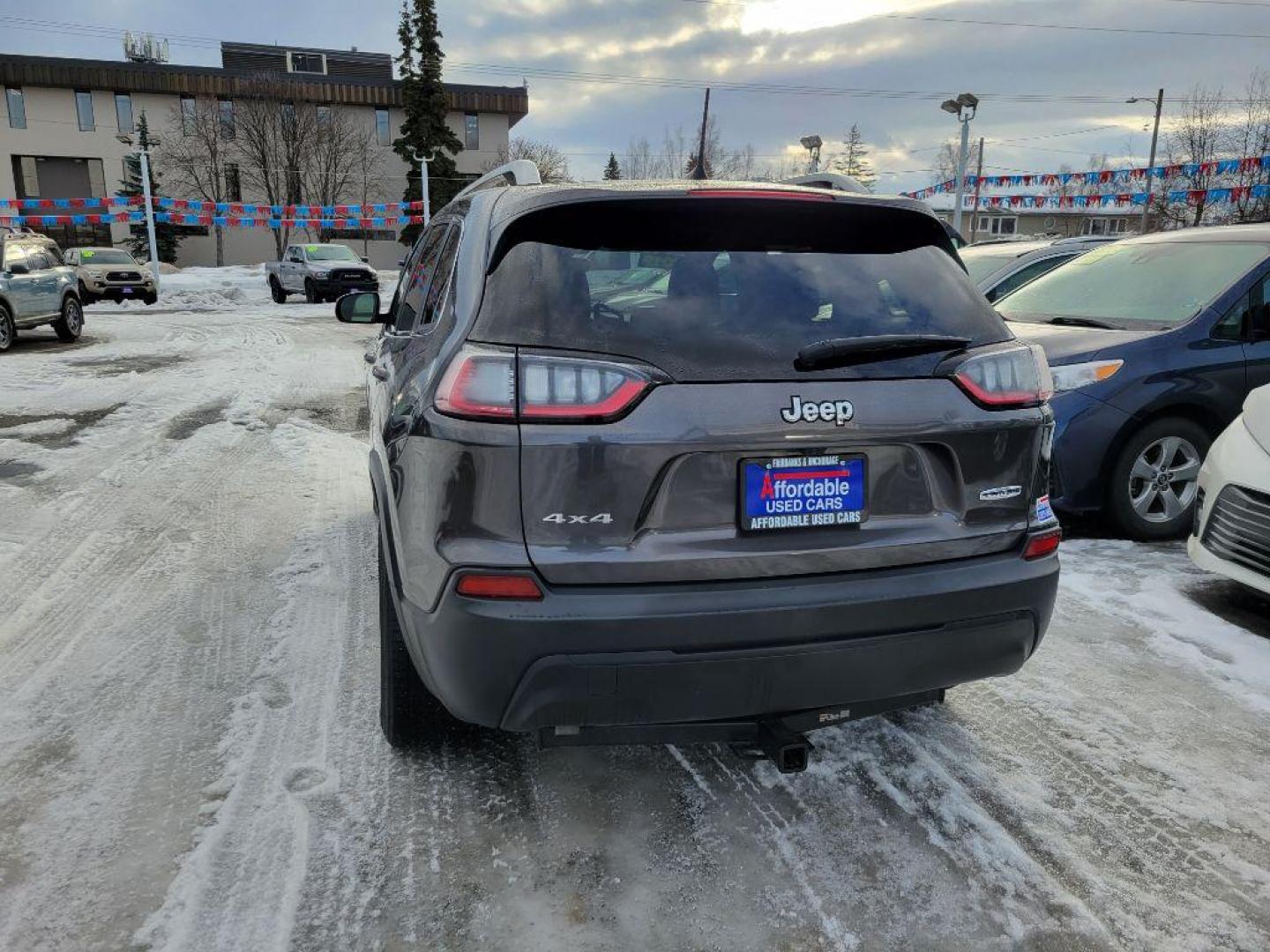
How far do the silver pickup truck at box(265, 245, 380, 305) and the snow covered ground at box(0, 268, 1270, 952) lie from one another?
21417 mm

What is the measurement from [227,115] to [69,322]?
116 ft

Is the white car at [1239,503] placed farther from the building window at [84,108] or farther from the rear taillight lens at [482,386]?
the building window at [84,108]

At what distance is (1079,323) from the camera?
19.4ft

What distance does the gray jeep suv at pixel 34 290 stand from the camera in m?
13.7

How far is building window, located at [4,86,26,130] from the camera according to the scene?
44031 mm

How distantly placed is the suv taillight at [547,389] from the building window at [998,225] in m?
79.0

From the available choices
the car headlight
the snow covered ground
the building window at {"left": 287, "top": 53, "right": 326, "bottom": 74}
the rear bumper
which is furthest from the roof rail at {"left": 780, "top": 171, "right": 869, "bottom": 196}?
the building window at {"left": 287, "top": 53, "right": 326, "bottom": 74}

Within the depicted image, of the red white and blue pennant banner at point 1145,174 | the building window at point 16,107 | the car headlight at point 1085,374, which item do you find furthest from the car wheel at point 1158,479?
the building window at point 16,107

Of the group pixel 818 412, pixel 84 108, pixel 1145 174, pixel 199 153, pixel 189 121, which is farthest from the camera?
pixel 84 108

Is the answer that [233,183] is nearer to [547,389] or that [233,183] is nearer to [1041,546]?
[547,389]

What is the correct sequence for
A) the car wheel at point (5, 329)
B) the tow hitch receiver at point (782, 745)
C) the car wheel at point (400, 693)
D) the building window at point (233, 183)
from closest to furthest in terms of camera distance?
the tow hitch receiver at point (782, 745), the car wheel at point (400, 693), the car wheel at point (5, 329), the building window at point (233, 183)

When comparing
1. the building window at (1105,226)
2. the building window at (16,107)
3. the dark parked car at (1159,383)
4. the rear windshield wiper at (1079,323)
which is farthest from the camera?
the building window at (1105,226)

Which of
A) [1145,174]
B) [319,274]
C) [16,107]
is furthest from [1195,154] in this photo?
[16,107]

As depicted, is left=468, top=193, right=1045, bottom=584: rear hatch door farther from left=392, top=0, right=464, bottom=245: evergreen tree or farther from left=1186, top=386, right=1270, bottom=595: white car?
left=392, top=0, right=464, bottom=245: evergreen tree
